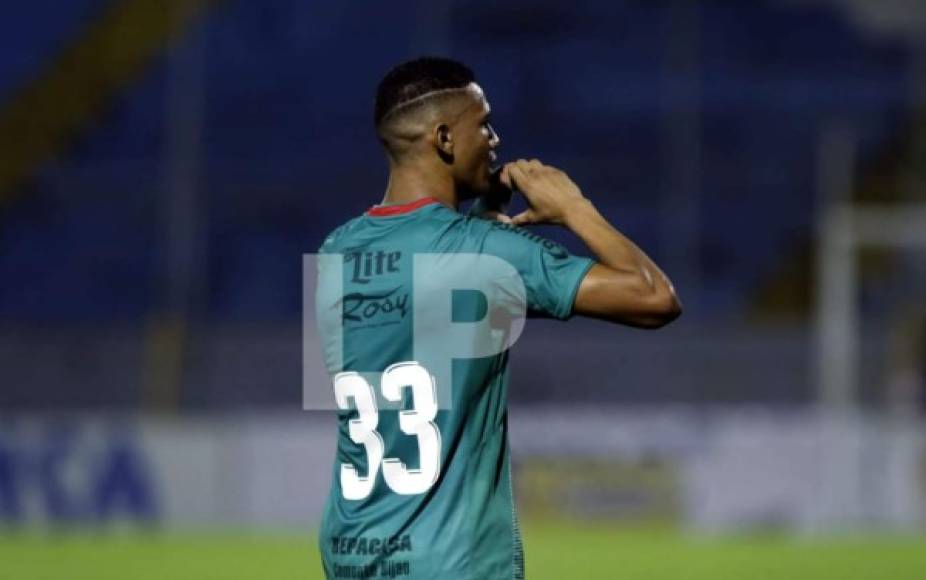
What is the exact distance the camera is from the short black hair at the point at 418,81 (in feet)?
12.4

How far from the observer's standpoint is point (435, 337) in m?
3.71

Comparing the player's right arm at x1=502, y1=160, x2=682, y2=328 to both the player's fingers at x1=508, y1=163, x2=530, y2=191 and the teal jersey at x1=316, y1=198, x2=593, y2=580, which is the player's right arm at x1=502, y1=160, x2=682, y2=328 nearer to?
the teal jersey at x1=316, y1=198, x2=593, y2=580

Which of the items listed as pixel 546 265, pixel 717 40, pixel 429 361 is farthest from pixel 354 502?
pixel 717 40

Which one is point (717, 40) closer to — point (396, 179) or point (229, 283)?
point (229, 283)

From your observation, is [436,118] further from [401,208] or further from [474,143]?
[401,208]

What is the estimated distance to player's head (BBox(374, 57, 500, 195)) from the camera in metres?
3.78

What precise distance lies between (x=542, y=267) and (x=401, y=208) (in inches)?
14.6

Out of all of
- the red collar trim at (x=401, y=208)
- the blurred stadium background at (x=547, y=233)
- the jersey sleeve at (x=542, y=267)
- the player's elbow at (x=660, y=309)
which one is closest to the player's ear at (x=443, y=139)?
the red collar trim at (x=401, y=208)

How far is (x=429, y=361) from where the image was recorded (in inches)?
146

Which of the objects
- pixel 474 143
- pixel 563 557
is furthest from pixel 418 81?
pixel 563 557

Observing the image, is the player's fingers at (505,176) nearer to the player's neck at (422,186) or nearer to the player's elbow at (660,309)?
the player's neck at (422,186)

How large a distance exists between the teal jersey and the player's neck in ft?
0.13

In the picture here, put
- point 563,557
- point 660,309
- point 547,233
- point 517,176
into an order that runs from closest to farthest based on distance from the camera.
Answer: point 660,309 < point 517,176 < point 563,557 < point 547,233

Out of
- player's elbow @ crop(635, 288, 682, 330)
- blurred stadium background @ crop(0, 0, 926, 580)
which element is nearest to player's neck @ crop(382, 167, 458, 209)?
player's elbow @ crop(635, 288, 682, 330)
